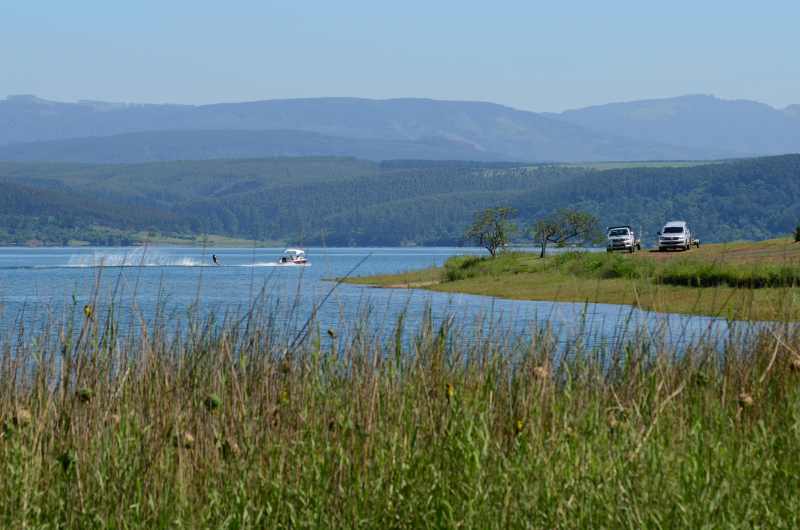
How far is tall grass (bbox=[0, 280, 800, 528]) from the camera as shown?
22.9 feet

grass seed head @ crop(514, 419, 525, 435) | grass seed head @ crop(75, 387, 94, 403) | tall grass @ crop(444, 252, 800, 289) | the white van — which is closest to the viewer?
grass seed head @ crop(514, 419, 525, 435)

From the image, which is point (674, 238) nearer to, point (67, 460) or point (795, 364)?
point (795, 364)

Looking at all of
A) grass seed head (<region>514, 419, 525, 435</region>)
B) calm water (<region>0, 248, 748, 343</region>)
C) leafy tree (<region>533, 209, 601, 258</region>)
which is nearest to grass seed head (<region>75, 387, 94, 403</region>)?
calm water (<region>0, 248, 748, 343</region>)

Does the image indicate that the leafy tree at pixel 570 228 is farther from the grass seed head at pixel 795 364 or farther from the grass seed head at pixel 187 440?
the grass seed head at pixel 187 440

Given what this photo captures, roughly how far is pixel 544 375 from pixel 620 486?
4.33ft

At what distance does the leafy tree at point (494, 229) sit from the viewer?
7475 centimetres

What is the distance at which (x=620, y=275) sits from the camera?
4584 cm

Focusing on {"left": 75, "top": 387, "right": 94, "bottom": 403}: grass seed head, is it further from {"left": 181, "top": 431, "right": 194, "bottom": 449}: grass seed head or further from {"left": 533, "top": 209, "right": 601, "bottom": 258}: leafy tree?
{"left": 533, "top": 209, "right": 601, "bottom": 258}: leafy tree

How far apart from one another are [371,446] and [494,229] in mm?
68102

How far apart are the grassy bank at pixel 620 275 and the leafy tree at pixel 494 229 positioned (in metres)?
9.19

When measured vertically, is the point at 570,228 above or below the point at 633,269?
above

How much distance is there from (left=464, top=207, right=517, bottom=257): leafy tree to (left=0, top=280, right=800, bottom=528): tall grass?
6499 centimetres

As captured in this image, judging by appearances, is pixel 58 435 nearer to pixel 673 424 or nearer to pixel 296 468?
pixel 296 468

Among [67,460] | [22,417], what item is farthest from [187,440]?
[22,417]
